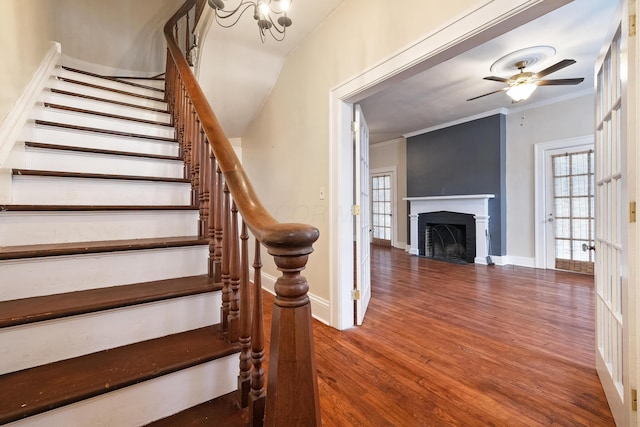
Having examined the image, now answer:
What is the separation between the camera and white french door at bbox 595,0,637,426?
1128 millimetres

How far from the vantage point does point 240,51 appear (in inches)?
113

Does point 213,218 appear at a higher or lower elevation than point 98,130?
lower

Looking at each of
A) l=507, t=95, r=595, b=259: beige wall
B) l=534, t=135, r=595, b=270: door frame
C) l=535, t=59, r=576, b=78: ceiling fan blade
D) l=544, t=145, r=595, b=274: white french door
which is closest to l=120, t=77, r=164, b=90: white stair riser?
l=535, t=59, r=576, b=78: ceiling fan blade

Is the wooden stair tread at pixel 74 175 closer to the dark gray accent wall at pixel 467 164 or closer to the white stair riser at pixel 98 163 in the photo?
the white stair riser at pixel 98 163

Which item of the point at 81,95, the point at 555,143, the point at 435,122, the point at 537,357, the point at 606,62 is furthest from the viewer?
the point at 435,122

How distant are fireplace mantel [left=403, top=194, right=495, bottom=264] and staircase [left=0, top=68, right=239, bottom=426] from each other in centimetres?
483

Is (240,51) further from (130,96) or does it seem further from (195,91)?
(195,91)

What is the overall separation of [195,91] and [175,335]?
1.27 meters

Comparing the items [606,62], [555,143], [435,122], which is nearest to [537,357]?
[606,62]

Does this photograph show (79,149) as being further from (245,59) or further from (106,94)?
(245,59)

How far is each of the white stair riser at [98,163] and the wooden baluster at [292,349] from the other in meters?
1.81

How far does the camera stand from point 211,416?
3.27ft

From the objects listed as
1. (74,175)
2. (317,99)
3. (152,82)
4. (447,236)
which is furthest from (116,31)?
(447,236)

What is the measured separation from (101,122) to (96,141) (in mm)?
303
